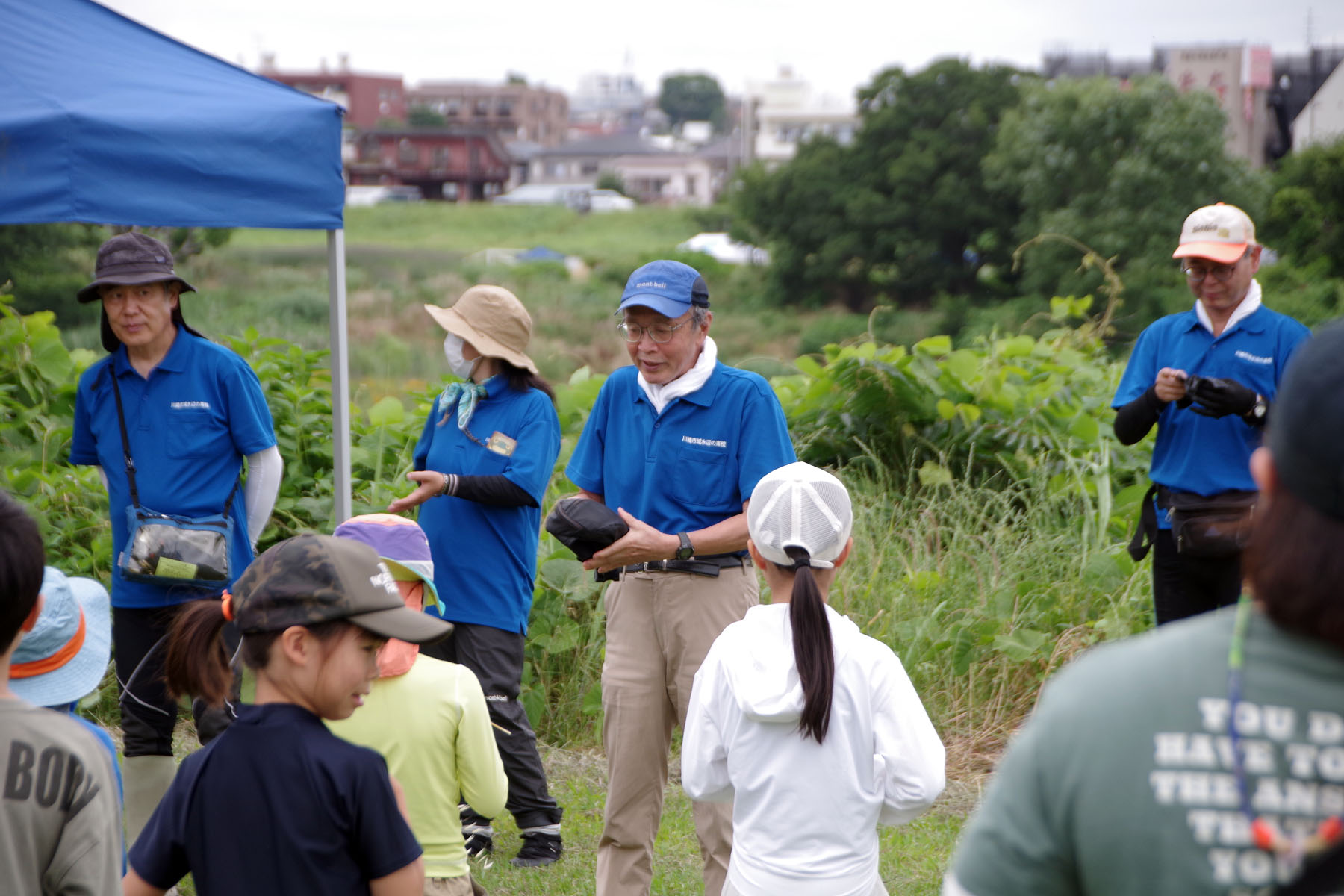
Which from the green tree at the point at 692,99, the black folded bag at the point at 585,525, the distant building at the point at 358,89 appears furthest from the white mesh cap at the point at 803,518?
the green tree at the point at 692,99

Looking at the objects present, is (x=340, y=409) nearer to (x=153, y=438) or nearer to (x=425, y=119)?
(x=153, y=438)

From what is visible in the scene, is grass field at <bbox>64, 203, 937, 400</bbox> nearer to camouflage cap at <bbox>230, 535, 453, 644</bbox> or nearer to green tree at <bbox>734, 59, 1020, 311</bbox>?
green tree at <bbox>734, 59, 1020, 311</bbox>

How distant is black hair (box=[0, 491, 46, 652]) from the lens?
1.76 metres

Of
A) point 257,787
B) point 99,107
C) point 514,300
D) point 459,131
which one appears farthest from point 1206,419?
point 459,131

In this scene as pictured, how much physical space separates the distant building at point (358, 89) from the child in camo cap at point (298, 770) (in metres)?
108

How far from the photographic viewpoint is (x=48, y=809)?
174 cm

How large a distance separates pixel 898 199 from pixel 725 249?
51.8 feet

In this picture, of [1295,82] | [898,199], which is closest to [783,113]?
[1295,82]

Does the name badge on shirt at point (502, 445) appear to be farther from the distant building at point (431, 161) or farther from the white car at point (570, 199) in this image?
the distant building at point (431, 161)

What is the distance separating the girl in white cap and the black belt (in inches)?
31.5

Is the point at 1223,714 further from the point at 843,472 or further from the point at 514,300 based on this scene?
the point at 843,472

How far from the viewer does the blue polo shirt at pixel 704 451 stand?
3.44 metres

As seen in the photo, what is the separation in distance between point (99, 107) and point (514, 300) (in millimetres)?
1516

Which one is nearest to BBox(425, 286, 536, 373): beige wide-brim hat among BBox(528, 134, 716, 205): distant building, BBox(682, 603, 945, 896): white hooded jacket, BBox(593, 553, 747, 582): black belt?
BBox(593, 553, 747, 582): black belt
